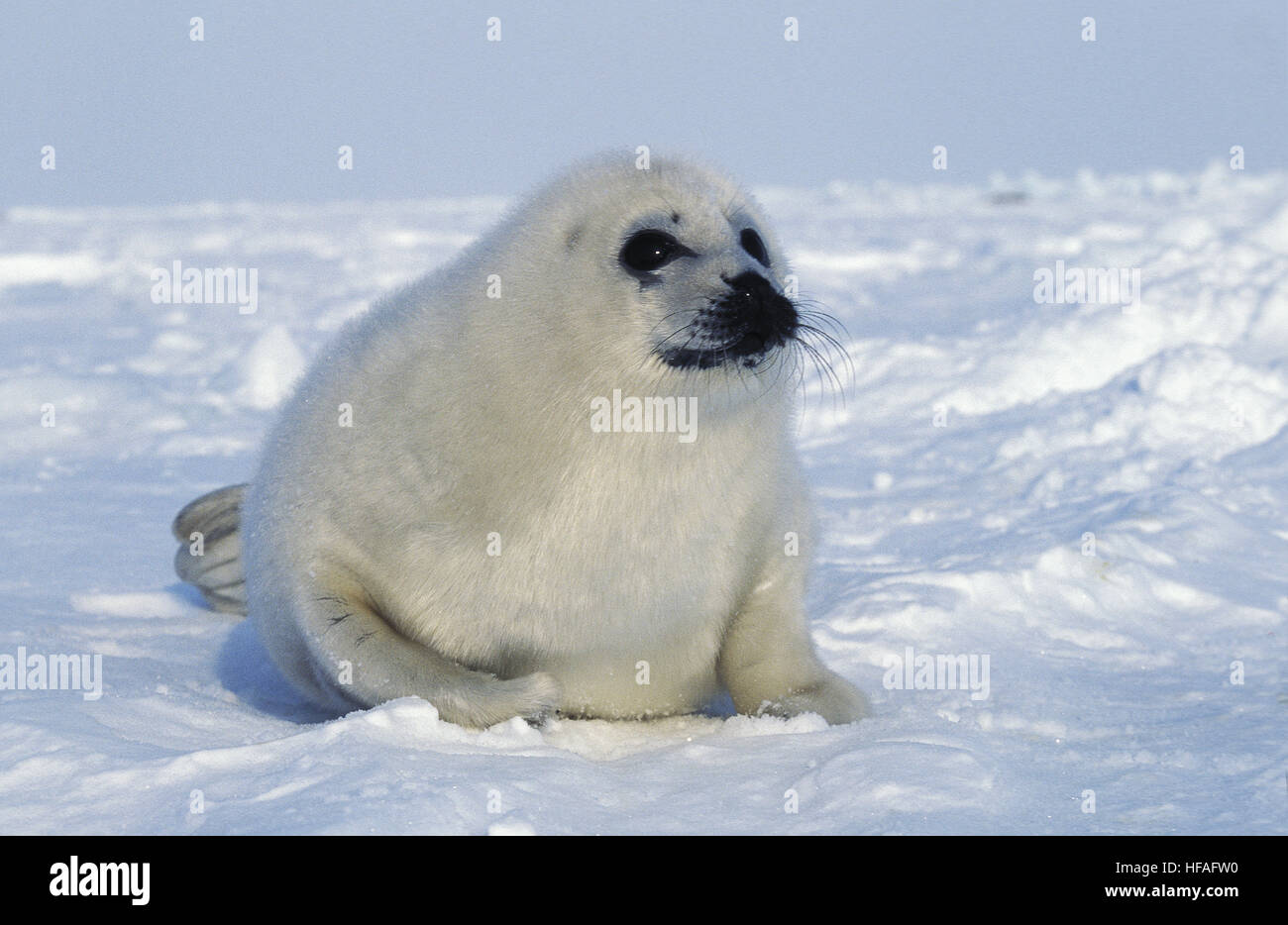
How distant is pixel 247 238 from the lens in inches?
727

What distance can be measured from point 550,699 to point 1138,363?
16.4ft

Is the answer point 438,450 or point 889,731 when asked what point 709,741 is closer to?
point 889,731

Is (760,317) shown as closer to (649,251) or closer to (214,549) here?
(649,251)

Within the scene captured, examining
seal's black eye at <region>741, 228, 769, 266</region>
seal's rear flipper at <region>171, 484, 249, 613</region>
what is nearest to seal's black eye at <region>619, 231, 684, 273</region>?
seal's black eye at <region>741, 228, 769, 266</region>

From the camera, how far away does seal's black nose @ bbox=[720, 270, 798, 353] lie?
262 cm

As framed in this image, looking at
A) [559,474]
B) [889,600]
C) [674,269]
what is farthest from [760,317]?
[889,600]

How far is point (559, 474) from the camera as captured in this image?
277cm

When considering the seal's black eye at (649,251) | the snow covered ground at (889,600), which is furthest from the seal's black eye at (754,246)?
the snow covered ground at (889,600)

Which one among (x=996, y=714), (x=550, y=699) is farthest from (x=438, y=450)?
(x=996, y=714)

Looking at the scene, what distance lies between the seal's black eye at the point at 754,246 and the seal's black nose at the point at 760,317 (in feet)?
0.94

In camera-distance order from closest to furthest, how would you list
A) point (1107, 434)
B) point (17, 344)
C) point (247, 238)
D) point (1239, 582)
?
1. point (1239, 582)
2. point (1107, 434)
3. point (17, 344)
4. point (247, 238)

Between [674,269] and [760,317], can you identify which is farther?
[674,269]

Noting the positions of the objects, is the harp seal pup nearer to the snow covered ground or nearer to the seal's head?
the seal's head

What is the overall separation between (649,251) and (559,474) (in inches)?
18.4
